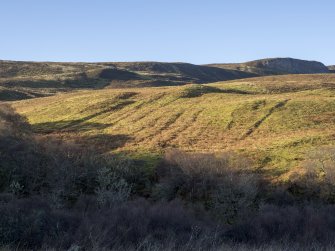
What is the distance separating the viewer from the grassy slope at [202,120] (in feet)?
182

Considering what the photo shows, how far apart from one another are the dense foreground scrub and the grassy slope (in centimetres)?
570

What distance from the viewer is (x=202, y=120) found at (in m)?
72.2

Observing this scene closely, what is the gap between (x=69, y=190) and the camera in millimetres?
39094

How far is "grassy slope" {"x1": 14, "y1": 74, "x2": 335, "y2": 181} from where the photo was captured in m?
55.3

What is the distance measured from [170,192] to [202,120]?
33.3 m

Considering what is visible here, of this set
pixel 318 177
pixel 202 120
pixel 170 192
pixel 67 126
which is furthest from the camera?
pixel 67 126

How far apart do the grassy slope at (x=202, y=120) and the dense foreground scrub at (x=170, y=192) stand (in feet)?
18.7

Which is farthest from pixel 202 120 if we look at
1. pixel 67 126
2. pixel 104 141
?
pixel 67 126

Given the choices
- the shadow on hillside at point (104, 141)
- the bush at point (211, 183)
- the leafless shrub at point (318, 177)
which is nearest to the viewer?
the bush at point (211, 183)

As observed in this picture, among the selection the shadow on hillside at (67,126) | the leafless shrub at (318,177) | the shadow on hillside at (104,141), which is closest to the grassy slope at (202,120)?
the shadow on hillside at (104,141)

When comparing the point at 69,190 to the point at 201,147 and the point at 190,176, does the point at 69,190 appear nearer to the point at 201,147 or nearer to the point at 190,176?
the point at 190,176

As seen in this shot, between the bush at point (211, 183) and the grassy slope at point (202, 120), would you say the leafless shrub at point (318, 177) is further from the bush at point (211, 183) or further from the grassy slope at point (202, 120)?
the bush at point (211, 183)

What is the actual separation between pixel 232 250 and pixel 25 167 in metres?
31.7

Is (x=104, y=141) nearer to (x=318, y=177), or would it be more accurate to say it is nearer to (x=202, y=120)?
(x=202, y=120)
